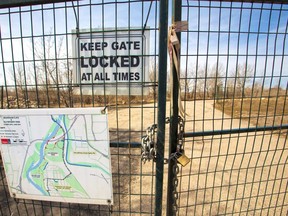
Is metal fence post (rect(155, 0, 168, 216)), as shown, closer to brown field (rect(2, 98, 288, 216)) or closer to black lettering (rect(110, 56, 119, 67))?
brown field (rect(2, 98, 288, 216))

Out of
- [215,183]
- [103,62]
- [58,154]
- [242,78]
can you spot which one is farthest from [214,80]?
[215,183]

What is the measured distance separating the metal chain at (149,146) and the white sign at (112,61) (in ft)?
1.09

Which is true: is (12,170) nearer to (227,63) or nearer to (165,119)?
(165,119)

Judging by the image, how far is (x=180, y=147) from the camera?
1508mm

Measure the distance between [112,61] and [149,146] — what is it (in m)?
0.72

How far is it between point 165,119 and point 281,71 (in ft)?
3.74

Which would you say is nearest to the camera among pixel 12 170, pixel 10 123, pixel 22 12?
pixel 22 12

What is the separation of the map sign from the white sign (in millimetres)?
240

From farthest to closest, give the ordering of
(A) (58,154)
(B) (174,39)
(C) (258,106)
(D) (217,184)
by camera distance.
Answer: (D) (217,184), (C) (258,106), (A) (58,154), (B) (174,39)

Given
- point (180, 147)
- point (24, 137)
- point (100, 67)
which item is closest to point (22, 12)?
point (100, 67)

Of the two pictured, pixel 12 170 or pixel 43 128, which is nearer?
pixel 43 128

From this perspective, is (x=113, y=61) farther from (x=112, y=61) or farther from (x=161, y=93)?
(x=161, y=93)

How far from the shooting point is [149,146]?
147 centimetres

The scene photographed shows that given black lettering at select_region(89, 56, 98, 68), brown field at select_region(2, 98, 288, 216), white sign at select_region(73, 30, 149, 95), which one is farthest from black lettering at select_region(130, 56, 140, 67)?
brown field at select_region(2, 98, 288, 216)
